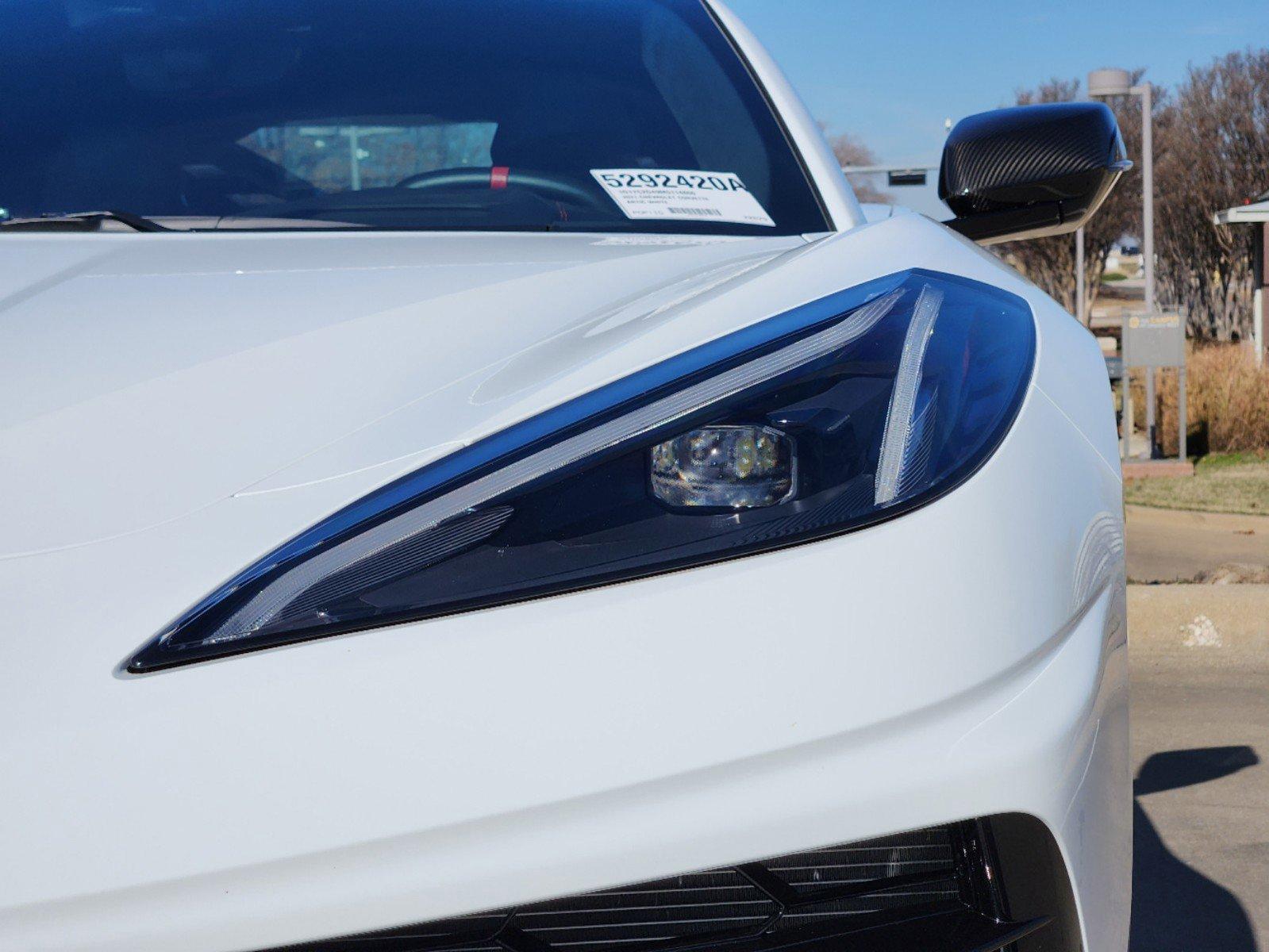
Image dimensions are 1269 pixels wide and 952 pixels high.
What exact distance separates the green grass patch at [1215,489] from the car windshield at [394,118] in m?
8.64

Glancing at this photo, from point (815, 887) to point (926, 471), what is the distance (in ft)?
1.14

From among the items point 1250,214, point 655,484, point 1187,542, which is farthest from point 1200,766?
point 1250,214

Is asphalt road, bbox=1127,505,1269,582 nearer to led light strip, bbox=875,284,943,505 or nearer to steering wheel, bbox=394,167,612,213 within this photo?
steering wheel, bbox=394,167,612,213

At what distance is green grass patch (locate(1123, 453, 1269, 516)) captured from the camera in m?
9.97

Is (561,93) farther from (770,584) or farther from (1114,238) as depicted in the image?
(1114,238)

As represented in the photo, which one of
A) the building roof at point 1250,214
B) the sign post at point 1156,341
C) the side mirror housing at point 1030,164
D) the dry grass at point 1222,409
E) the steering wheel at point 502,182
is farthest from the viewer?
the building roof at point 1250,214

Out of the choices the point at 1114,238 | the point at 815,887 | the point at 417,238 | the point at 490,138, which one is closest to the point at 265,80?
the point at 490,138

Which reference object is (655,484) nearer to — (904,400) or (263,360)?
(904,400)

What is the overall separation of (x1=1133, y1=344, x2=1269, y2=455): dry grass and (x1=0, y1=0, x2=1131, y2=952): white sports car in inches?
515

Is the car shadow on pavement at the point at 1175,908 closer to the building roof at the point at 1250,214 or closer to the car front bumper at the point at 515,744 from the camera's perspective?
the car front bumper at the point at 515,744

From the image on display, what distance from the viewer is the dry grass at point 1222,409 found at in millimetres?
13203

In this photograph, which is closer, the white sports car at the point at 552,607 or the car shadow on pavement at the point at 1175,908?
the white sports car at the point at 552,607

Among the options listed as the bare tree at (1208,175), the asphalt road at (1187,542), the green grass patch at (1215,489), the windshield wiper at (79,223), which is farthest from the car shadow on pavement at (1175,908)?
the bare tree at (1208,175)

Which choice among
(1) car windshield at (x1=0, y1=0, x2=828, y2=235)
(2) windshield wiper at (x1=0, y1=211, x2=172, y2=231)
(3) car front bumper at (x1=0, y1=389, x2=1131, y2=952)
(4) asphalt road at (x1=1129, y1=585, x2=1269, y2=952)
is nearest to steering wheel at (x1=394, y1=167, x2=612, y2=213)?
(1) car windshield at (x1=0, y1=0, x2=828, y2=235)
